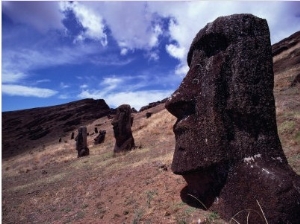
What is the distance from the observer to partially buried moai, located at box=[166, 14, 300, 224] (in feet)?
18.5

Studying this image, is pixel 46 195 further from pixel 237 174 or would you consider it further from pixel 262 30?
pixel 262 30

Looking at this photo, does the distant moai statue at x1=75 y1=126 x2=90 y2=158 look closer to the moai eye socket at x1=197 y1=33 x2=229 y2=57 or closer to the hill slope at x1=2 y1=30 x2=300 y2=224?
the hill slope at x1=2 y1=30 x2=300 y2=224

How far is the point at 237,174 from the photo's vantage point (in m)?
5.70

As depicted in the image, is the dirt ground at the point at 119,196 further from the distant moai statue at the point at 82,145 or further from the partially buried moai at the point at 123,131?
the distant moai statue at the point at 82,145

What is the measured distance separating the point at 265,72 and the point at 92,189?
24.5 ft

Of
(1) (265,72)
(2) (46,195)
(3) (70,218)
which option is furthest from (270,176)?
(2) (46,195)

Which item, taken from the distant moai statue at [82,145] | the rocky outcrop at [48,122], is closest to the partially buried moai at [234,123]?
the distant moai statue at [82,145]

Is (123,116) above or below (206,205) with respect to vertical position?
above

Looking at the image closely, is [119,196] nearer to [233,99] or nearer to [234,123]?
[234,123]

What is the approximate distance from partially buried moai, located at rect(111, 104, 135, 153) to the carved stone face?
40.0 ft

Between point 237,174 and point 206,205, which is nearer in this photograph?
point 237,174

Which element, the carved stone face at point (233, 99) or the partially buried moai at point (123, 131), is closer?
the carved stone face at point (233, 99)

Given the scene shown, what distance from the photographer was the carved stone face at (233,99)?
19.3ft

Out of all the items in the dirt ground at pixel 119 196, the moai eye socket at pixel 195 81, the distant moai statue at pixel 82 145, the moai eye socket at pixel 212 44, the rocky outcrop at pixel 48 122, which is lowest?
the dirt ground at pixel 119 196
